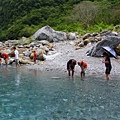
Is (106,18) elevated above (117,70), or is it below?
above

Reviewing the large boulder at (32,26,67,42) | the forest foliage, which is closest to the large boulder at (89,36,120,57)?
the large boulder at (32,26,67,42)

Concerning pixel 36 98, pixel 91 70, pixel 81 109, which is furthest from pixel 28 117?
pixel 91 70

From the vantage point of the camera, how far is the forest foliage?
54500 mm

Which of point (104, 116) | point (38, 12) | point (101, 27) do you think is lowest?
point (104, 116)

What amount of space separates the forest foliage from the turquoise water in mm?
32437

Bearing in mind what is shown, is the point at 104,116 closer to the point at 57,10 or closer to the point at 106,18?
the point at 106,18

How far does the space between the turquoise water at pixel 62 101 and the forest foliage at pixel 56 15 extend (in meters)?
32.4

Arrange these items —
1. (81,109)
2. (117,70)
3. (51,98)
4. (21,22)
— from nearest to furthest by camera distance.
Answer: (81,109), (51,98), (117,70), (21,22)

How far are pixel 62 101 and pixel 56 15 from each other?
71.4 m

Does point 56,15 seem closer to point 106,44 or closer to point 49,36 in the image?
point 49,36

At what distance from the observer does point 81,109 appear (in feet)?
32.1

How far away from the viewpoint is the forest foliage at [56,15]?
54500 millimetres

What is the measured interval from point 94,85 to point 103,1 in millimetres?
62684

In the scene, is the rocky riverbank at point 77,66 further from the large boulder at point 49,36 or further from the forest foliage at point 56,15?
the forest foliage at point 56,15
